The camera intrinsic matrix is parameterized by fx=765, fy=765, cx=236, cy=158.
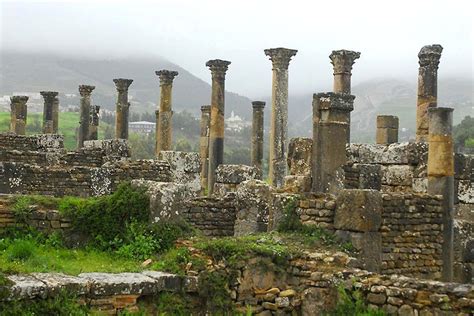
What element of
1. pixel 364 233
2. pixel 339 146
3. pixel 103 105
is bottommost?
pixel 364 233

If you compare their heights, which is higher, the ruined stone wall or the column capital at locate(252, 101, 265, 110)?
the column capital at locate(252, 101, 265, 110)

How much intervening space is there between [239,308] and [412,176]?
9014 mm

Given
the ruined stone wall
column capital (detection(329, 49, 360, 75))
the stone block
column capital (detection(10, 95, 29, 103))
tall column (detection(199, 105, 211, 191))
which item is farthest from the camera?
column capital (detection(10, 95, 29, 103))

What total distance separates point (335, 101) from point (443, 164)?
271 centimetres

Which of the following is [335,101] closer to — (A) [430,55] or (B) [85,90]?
(A) [430,55]

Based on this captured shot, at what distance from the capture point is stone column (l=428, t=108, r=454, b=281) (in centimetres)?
1401

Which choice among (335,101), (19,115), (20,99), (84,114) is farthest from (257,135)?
(335,101)

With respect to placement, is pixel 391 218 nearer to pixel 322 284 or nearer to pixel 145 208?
pixel 322 284

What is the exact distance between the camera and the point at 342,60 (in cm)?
2823

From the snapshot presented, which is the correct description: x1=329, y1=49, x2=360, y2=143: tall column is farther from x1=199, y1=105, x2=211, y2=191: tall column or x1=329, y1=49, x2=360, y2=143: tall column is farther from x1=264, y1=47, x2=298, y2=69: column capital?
x1=199, y1=105, x2=211, y2=191: tall column

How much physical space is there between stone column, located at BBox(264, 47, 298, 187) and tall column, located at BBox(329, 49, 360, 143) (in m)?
2.43

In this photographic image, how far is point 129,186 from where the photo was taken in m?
11.8

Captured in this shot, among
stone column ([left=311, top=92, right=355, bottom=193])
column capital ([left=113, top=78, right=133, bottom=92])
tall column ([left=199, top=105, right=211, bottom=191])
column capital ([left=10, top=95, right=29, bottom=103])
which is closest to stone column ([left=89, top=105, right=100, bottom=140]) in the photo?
column capital ([left=113, top=78, right=133, bottom=92])

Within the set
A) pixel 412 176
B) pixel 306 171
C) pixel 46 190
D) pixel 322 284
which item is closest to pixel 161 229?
pixel 322 284
